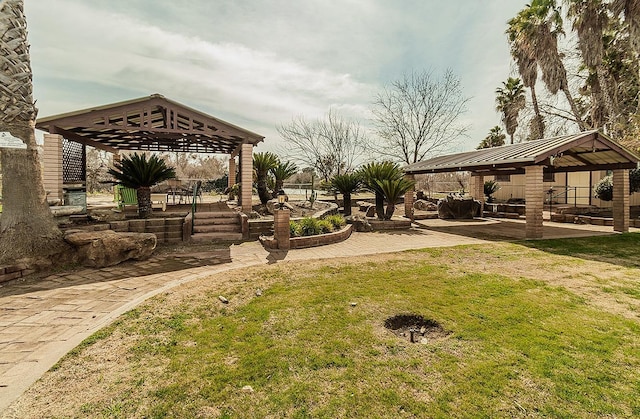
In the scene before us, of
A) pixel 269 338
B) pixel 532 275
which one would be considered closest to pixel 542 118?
→ pixel 532 275

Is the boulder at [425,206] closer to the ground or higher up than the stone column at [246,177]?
closer to the ground

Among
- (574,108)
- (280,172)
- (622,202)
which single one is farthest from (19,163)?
(574,108)

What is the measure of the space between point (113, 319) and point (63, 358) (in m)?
0.85

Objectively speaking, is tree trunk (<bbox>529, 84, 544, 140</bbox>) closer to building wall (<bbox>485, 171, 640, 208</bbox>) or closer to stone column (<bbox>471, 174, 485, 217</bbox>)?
building wall (<bbox>485, 171, 640, 208</bbox>)

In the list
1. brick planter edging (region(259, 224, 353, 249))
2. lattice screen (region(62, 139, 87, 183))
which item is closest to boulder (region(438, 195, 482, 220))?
brick planter edging (region(259, 224, 353, 249))

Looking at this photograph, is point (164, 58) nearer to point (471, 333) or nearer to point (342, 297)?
point (342, 297)

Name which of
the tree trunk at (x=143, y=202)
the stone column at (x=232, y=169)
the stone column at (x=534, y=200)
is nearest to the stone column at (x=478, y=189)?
the stone column at (x=534, y=200)

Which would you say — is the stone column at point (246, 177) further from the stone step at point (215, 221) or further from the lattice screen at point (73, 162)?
the lattice screen at point (73, 162)

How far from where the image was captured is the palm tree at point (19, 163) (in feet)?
18.3

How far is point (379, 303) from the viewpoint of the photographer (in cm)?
414

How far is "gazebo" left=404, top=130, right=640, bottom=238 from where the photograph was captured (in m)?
9.27

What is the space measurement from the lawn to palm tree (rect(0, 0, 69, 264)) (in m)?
3.60

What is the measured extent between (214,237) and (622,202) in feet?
48.1

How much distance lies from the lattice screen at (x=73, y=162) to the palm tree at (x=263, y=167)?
6836 millimetres
